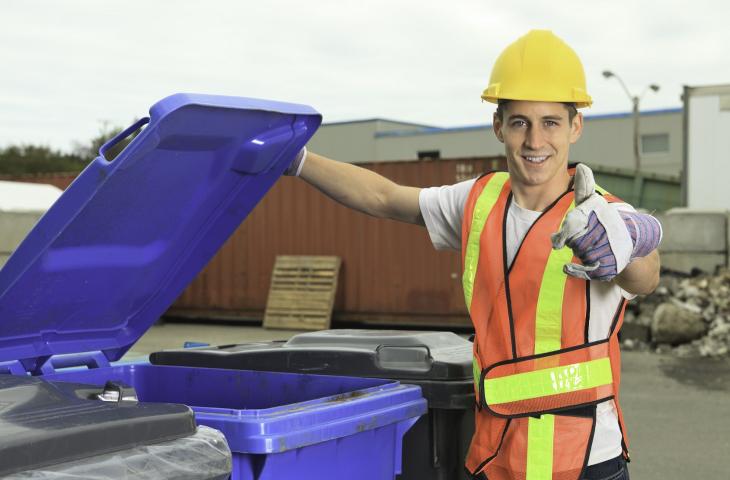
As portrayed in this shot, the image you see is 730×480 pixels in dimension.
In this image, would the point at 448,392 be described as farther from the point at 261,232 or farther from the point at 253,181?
the point at 261,232

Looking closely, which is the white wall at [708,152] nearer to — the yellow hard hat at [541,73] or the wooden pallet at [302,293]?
the wooden pallet at [302,293]

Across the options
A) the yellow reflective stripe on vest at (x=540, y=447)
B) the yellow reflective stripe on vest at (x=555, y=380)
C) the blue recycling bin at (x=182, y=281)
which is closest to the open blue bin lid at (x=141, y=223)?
the blue recycling bin at (x=182, y=281)

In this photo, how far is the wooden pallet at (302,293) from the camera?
15070 mm

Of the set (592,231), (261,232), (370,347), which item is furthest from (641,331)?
(592,231)

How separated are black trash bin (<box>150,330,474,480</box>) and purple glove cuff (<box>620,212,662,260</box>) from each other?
78 cm

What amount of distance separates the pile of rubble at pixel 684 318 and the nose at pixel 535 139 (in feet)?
31.8

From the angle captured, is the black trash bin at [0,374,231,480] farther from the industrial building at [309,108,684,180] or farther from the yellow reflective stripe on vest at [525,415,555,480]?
the industrial building at [309,108,684,180]

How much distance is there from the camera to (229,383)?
2922 mm

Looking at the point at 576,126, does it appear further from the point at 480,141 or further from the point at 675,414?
the point at 480,141

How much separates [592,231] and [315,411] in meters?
0.72

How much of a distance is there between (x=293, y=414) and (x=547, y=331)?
2.23 ft

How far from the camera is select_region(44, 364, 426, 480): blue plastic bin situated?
195cm

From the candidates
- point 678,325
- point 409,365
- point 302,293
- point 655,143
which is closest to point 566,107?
point 409,365

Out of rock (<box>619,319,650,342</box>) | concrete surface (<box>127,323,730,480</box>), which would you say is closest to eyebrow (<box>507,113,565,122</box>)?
concrete surface (<box>127,323,730,480</box>)
